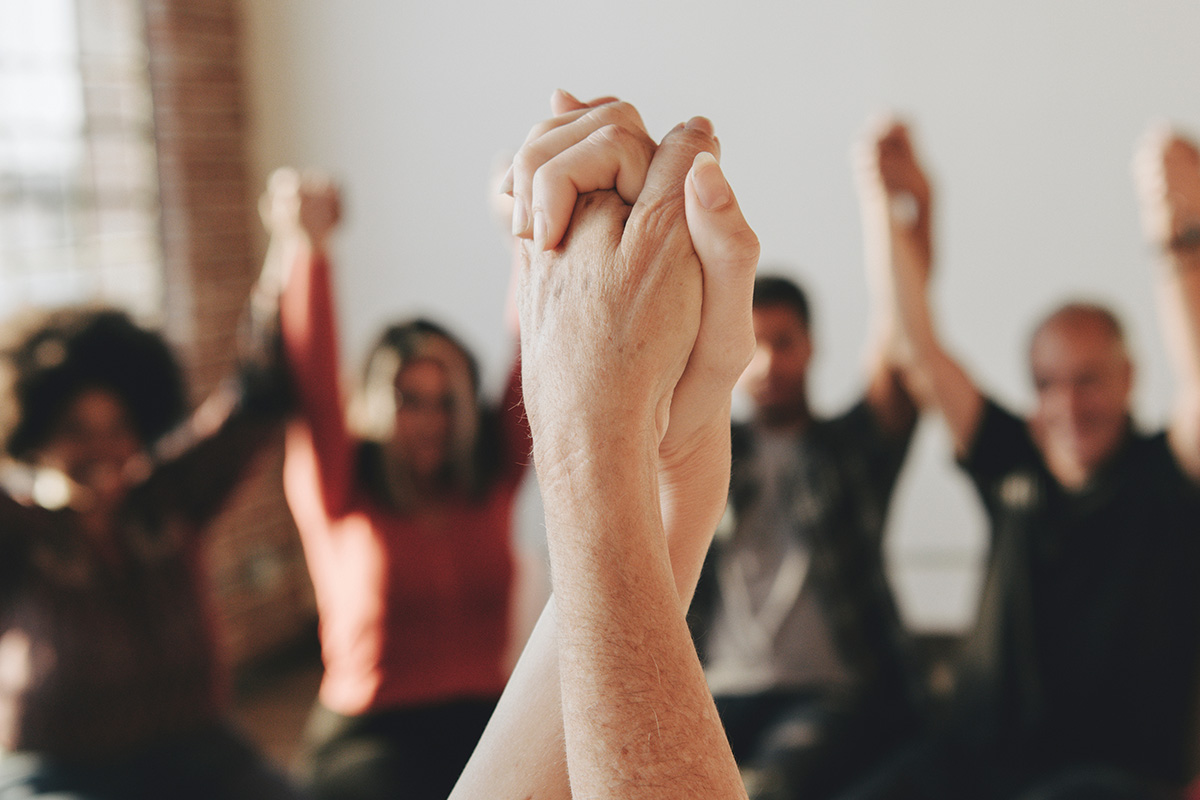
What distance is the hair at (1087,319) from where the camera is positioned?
187cm

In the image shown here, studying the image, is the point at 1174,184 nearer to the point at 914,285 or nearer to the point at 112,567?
the point at 914,285

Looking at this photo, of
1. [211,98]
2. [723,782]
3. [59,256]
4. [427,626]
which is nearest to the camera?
[723,782]

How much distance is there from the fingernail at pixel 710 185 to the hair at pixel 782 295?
1567mm

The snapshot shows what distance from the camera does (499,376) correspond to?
3.59 meters

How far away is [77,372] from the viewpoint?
6.19 ft

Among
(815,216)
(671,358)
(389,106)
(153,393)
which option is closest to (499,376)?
(389,106)

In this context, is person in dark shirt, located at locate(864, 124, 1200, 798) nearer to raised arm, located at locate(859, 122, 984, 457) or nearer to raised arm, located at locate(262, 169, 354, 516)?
raised arm, located at locate(859, 122, 984, 457)

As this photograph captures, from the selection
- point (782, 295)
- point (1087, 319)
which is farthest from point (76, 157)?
point (1087, 319)

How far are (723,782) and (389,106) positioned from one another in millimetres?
3407

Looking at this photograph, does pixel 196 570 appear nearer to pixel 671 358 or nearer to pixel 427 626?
pixel 427 626

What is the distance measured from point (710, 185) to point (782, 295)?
1.62 meters

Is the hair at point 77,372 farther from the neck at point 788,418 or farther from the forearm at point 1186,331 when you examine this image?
the forearm at point 1186,331

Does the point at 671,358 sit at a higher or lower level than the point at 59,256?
lower

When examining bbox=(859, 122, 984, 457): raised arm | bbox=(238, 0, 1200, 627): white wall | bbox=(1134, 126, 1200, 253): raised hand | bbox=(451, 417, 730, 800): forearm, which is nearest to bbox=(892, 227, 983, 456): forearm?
bbox=(859, 122, 984, 457): raised arm
